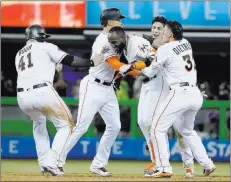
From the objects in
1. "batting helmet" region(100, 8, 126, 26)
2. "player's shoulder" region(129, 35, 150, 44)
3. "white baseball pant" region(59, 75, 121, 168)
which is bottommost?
"white baseball pant" region(59, 75, 121, 168)

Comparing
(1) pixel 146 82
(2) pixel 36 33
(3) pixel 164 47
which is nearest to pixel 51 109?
(2) pixel 36 33

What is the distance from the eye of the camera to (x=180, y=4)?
58.2ft

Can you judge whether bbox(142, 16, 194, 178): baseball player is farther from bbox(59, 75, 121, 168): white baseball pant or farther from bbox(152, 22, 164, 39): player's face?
bbox(59, 75, 121, 168): white baseball pant

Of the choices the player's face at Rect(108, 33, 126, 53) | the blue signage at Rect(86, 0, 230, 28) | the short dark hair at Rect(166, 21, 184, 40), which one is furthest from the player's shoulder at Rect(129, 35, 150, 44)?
the blue signage at Rect(86, 0, 230, 28)

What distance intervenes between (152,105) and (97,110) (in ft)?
2.42

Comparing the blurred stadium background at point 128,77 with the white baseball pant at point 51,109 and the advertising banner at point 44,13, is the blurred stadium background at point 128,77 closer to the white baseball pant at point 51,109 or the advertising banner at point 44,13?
the advertising banner at point 44,13

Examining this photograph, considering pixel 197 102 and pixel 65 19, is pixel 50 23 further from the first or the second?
pixel 197 102

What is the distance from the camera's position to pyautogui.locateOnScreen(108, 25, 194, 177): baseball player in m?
10.4

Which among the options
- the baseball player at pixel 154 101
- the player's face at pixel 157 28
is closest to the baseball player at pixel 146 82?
the baseball player at pixel 154 101

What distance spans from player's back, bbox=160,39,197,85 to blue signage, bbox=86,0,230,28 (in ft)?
25.0

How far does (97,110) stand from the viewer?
1072cm

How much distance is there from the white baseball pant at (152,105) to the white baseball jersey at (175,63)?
2.39ft

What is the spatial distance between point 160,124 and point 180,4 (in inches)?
321

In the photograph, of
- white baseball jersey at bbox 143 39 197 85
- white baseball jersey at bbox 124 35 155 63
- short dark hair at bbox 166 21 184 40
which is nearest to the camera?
white baseball jersey at bbox 143 39 197 85
